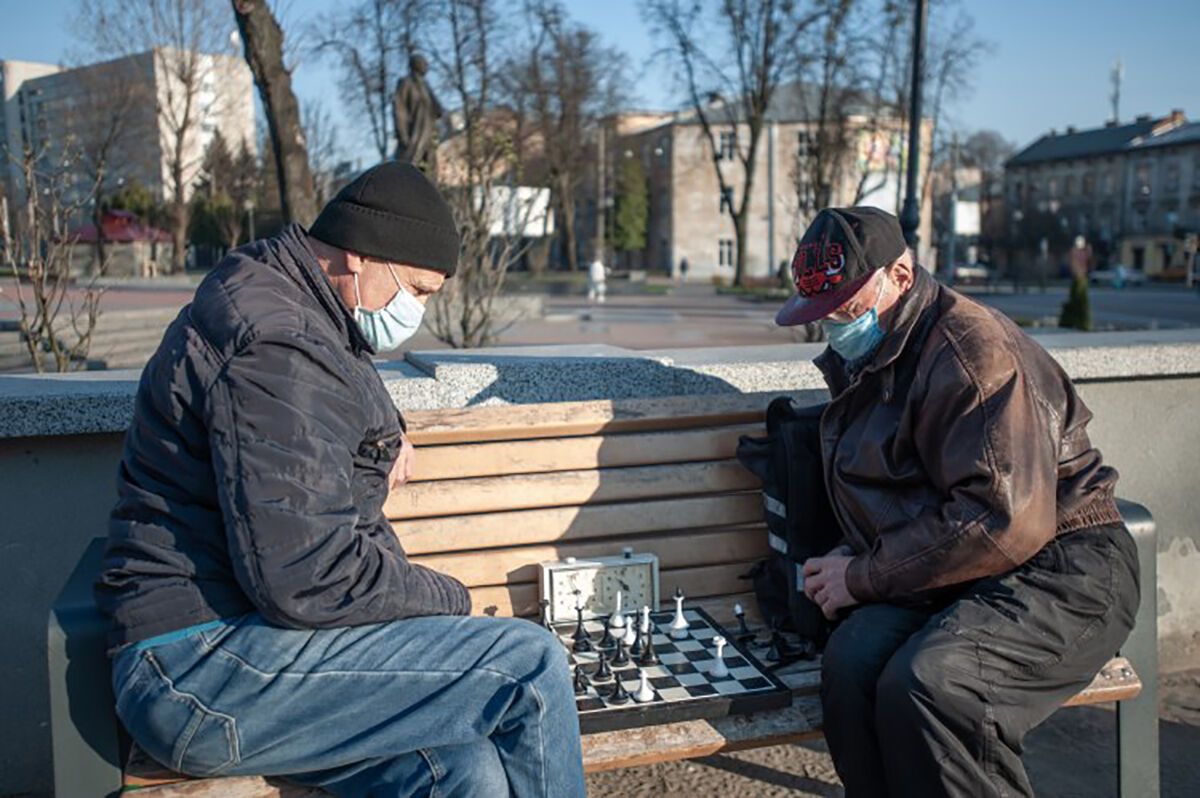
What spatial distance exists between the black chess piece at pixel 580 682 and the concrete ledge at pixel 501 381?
103cm

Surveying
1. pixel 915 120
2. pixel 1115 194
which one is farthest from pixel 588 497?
pixel 1115 194

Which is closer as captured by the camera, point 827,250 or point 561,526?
point 827,250

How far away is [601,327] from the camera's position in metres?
22.8

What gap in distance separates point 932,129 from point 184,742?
4273cm

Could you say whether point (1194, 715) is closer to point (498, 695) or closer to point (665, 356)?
point (665, 356)

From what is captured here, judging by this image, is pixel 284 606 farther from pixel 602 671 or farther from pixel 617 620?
pixel 617 620

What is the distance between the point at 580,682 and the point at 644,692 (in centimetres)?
19

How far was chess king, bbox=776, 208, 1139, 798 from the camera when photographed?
7.97ft

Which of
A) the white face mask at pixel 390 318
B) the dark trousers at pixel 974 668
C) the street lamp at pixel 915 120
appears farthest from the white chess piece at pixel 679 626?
the street lamp at pixel 915 120

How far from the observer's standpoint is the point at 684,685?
272 cm

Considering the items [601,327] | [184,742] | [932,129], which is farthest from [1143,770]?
[932,129]

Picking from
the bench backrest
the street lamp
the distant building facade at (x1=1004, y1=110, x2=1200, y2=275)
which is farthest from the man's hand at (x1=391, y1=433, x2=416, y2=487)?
the distant building facade at (x1=1004, y1=110, x2=1200, y2=275)

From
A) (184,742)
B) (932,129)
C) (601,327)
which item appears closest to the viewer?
(184,742)

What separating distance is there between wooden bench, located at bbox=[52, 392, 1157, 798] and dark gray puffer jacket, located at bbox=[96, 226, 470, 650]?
0.88 metres
